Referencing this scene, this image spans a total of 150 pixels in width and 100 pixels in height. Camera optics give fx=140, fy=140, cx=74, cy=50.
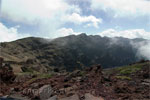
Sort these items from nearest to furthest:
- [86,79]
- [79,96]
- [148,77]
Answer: [79,96] < [86,79] < [148,77]

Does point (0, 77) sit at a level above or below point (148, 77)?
above

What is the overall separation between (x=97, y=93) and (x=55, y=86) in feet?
17.0

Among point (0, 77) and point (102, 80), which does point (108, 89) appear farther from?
point (0, 77)

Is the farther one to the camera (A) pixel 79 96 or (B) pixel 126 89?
(B) pixel 126 89

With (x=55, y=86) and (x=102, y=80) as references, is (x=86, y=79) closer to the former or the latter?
(x=102, y=80)

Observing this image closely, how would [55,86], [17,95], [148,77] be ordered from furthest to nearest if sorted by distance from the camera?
[148,77] → [55,86] → [17,95]

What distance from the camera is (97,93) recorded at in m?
13.7

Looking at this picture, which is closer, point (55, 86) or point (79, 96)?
point (79, 96)

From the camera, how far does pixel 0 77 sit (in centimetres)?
2136

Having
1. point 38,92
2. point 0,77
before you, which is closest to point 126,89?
point 38,92

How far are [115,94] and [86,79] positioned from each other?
5.00 metres

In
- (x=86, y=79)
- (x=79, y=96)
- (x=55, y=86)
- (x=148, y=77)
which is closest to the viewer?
(x=79, y=96)

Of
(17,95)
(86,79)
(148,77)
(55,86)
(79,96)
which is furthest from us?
Result: (148,77)

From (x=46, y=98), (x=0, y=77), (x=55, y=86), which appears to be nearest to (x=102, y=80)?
(x=55, y=86)
